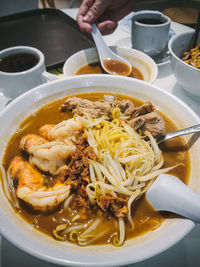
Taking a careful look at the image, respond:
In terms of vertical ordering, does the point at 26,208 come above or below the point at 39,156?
below

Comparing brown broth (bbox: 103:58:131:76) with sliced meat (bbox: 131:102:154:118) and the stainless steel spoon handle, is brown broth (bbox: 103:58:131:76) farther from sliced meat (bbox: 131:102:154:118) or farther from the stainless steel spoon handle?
sliced meat (bbox: 131:102:154:118)

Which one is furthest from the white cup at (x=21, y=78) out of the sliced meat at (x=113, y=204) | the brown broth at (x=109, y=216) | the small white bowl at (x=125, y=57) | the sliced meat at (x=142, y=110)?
the sliced meat at (x=113, y=204)

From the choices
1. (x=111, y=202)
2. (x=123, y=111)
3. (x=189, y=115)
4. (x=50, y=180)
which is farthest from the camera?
(x=123, y=111)

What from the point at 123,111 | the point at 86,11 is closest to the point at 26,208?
the point at 123,111

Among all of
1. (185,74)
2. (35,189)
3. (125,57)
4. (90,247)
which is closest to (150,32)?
(125,57)

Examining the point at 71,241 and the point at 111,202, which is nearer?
the point at 71,241

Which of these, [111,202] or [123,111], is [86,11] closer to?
[123,111]

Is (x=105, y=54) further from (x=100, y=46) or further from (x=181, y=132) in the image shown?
(x=181, y=132)

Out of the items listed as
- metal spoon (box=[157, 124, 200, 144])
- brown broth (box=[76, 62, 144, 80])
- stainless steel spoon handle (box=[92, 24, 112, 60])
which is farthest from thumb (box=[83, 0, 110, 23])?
metal spoon (box=[157, 124, 200, 144])
